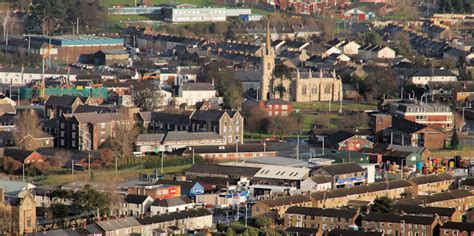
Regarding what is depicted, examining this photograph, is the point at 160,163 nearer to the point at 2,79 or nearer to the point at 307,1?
the point at 2,79

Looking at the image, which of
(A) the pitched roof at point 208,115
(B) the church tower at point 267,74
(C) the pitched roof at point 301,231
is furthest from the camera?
(B) the church tower at point 267,74

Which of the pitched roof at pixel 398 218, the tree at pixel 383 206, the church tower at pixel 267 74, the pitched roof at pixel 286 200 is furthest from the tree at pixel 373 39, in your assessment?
the pitched roof at pixel 398 218

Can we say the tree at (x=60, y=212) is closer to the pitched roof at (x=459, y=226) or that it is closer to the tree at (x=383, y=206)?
the tree at (x=383, y=206)

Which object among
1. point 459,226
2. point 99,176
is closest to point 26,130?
point 99,176

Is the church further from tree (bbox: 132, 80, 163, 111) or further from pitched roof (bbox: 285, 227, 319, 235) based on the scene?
pitched roof (bbox: 285, 227, 319, 235)

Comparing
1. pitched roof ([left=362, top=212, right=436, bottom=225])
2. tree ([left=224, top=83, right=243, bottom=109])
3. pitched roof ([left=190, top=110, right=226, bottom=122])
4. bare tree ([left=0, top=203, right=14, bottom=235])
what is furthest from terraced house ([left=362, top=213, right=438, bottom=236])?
tree ([left=224, top=83, right=243, bottom=109])

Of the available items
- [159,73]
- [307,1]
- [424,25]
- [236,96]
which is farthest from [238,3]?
[236,96]

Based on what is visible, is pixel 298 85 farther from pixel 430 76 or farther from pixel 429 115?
pixel 429 115
